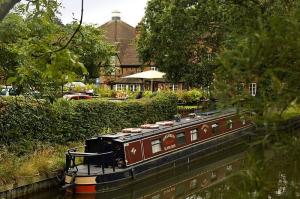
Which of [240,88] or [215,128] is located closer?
[240,88]

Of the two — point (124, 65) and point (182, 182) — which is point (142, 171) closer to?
point (182, 182)

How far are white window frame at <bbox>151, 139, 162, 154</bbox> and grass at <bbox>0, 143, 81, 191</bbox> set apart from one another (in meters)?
2.74

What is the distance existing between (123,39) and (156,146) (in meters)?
32.8

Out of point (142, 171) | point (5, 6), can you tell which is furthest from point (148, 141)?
point (5, 6)

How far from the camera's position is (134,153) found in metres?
13.0

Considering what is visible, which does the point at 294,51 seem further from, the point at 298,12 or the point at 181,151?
the point at 181,151

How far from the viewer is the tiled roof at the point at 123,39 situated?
4322 centimetres

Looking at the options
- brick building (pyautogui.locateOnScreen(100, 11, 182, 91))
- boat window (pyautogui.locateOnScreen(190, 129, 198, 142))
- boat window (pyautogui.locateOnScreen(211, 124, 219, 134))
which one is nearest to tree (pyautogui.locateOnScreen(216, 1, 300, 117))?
boat window (pyautogui.locateOnScreen(190, 129, 198, 142))

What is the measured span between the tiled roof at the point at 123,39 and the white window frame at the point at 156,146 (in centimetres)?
2731

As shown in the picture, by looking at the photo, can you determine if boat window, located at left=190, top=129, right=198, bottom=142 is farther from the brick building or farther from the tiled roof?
the tiled roof

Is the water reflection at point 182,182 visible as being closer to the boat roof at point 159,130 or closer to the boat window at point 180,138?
the boat window at point 180,138

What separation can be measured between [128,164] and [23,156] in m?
2.86

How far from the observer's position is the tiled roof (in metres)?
43.2

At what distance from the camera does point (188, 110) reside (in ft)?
74.4
